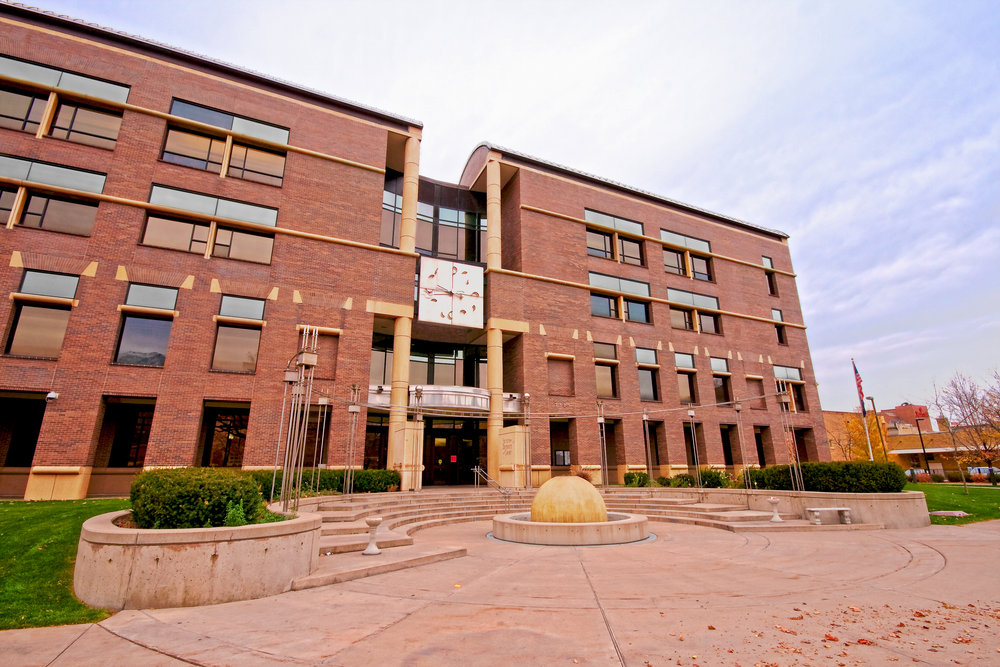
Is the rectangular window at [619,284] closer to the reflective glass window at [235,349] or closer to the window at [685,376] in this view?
the window at [685,376]

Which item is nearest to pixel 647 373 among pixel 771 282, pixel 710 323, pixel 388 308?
pixel 710 323

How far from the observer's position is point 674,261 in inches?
Answer: 1512

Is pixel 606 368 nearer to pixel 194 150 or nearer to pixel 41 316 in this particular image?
pixel 194 150

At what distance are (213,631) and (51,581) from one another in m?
3.90

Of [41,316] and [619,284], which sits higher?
[619,284]

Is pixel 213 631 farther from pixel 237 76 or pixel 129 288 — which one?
pixel 237 76

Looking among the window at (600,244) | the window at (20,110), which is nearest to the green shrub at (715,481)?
the window at (600,244)

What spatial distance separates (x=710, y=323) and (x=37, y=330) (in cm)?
4164

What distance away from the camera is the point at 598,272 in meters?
33.8

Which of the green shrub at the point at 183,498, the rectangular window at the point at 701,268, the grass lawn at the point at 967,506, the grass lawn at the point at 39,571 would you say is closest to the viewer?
the grass lawn at the point at 39,571

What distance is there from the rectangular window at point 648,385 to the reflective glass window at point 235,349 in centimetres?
2462

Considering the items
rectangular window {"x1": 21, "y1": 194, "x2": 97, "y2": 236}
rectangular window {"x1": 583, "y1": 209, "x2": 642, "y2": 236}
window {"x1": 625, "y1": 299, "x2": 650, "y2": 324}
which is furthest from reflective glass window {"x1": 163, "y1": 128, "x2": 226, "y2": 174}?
window {"x1": 625, "y1": 299, "x2": 650, "y2": 324}

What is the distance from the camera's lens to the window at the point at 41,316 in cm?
2009

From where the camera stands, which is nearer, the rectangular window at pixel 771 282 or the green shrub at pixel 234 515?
the green shrub at pixel 234 515
